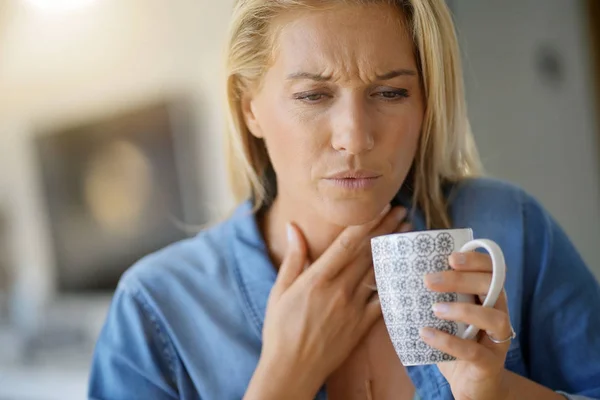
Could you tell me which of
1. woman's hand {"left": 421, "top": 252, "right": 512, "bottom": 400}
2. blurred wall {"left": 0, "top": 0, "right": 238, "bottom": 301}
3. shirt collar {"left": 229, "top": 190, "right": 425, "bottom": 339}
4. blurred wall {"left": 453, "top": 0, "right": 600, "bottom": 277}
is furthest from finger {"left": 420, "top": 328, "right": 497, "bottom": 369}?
blurred wall {"left": 0, "top": 0, "right": 238, "bottom": 301}

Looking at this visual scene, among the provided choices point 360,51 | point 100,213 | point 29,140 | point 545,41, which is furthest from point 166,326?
point 29,140

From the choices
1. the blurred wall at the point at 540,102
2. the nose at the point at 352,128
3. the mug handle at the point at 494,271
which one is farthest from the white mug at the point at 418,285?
the blurred wall at the point at 540,102

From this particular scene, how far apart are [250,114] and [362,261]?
0.24 metres

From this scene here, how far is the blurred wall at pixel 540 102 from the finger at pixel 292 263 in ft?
2.67

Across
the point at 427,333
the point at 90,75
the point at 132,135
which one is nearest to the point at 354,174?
the point at 427,333

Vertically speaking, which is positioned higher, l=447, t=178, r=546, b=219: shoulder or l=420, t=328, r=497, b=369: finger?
l=447, t=178, r=546, b=219: shoulder

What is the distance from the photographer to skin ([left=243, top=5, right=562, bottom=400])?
821 millimetres

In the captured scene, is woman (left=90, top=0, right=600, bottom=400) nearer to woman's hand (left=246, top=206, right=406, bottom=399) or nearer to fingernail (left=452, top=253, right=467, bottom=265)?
woman's hand (left=246, top=206, right=406, bottom=399)

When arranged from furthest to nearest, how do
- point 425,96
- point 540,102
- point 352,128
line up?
point 540,102, point 425,96, point 352,128

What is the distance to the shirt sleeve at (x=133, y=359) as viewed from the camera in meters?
0.92

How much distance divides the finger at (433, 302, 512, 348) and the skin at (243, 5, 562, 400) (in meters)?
0.10

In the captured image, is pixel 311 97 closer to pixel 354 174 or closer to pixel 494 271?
pixel 354 174

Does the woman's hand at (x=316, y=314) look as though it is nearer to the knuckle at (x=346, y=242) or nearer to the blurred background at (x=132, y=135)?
the knuckle at (x=346, y=242)

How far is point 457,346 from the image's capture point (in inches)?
26.4
